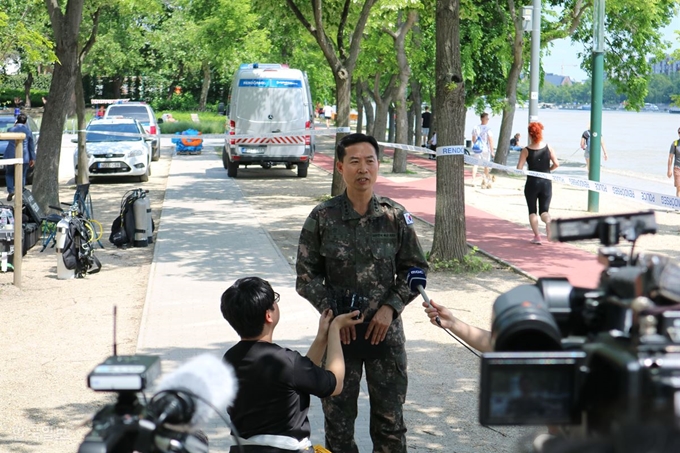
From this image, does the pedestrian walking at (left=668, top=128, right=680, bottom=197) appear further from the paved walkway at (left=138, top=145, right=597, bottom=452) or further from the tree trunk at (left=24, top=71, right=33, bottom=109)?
the tree trunk at (left=24, top=71, right=33, bottom=109)

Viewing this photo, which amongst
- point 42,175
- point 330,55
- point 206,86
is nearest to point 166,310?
point 42,175

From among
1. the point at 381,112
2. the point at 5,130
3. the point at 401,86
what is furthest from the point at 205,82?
the point at 5,130

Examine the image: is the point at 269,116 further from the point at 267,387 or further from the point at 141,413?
the point at 141,413

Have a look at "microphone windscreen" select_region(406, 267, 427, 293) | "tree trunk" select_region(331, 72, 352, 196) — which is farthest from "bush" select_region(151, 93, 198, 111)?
"microphone windscreen" select_region(406, 267, 427, 293)

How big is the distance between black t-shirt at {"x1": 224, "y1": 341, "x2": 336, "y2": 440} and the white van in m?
20.2

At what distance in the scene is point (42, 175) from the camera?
15.7 m

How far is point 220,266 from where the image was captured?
Result: 11.7 meters

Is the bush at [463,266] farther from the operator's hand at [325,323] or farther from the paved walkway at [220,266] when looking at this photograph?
the operator's hand at [325,323]

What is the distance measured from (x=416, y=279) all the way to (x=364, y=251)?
0.35 m

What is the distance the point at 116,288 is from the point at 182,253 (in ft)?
6.70

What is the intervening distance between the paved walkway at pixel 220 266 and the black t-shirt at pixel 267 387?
2.21 m

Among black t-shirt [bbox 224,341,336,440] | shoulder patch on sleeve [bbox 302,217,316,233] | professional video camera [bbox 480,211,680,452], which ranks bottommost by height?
black t-shirt [bbox 224,341,336,440]

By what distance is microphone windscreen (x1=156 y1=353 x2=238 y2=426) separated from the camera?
2020 mm

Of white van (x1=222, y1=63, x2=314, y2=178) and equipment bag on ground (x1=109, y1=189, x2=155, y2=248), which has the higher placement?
white van (x1=222, y1=63, x2=314, y2=178)
